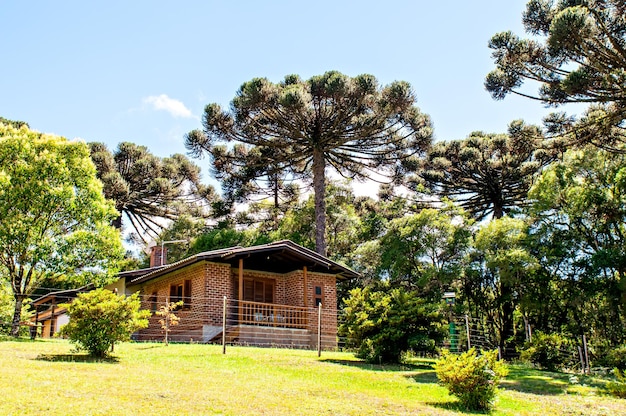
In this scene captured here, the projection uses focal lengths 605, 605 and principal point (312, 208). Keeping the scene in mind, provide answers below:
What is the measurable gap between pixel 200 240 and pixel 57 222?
12.8 m

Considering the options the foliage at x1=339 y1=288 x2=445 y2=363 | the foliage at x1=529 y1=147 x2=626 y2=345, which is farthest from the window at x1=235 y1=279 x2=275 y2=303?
the foliage at x1=529 y1=147 x2=626 y2=345

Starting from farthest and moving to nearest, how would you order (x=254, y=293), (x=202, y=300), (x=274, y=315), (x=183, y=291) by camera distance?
(x=254, y=293) → (x=183, y=291) → (x=202, y=300) → (x=274, y=315)

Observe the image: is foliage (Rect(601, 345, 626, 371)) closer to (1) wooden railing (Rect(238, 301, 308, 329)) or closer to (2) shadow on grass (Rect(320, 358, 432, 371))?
(2) shadow on grass (Rect(320, 358, 432, 371))

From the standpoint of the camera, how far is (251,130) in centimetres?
2652

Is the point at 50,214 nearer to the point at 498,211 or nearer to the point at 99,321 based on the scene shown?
the point at 99,321

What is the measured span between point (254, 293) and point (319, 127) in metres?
8.72

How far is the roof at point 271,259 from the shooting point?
19250 millimetres

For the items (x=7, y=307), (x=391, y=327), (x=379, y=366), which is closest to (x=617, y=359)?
(x=391, y=327)

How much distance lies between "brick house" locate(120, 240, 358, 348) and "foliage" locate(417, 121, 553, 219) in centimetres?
853

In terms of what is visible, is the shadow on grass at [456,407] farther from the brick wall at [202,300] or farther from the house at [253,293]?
the brick wall at [202,300]

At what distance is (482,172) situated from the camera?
28.1m

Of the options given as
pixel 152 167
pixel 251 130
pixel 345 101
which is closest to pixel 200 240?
pixel 152 167

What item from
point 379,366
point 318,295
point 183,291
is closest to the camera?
point 379,366

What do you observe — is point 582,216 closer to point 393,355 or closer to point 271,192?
point 393,355
